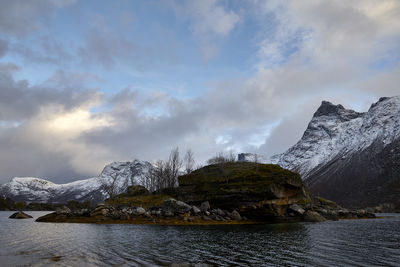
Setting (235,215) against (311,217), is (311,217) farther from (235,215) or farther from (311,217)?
(235,215)

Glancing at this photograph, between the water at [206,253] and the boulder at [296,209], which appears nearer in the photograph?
the water at [206,253]

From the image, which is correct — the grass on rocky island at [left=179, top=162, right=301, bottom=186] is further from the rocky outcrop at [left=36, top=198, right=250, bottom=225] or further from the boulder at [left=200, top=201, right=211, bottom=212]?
the rocky outcrop at [left=36, top=198, right=250, bottom=225]

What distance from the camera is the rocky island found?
2901 inches

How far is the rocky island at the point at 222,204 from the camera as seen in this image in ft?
242

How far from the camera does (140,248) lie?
31.0m

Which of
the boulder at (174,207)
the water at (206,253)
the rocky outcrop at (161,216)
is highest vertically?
the boulder at (174,207)

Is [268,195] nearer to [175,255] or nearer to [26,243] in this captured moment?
[175,255]

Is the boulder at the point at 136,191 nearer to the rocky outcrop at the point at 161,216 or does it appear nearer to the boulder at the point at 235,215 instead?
the rocky outcrop at the point at 161,216

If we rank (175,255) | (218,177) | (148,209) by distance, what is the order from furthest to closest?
(218,177) → (148,209) → (175,255)

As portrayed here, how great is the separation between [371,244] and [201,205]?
5230cm

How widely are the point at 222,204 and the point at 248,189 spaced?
10.2 meters

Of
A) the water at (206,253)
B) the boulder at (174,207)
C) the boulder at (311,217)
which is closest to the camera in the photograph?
the water at (206,253)

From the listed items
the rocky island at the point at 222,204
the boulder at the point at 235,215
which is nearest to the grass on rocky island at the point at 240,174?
the rocky island at the point at 222,204

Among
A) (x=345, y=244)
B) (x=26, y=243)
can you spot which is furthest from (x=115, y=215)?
(x=345, y=244)
